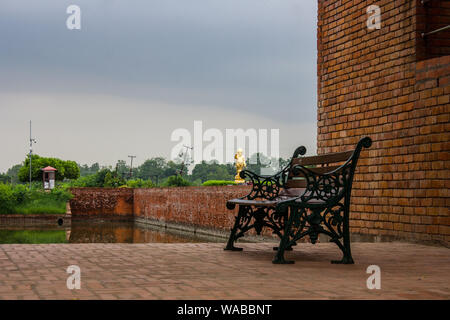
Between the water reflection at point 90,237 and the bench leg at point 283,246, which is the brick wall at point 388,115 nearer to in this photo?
the bench leg at point 283,246

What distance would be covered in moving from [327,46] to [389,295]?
230 inches

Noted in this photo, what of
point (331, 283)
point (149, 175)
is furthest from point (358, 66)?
point (149, 175)

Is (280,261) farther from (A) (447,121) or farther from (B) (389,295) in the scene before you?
(A) (447,121)

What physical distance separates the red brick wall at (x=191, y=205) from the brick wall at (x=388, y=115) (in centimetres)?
924

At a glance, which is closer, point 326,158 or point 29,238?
point 326,158

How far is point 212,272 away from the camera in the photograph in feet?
15.0

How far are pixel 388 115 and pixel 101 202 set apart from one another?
1217 inches

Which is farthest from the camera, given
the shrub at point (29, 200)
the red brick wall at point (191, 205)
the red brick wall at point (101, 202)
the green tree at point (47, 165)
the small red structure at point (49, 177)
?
the green tree at point (47, 165)

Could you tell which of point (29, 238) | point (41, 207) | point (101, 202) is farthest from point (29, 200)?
point (29, 238)

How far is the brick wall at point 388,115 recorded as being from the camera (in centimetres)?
679
